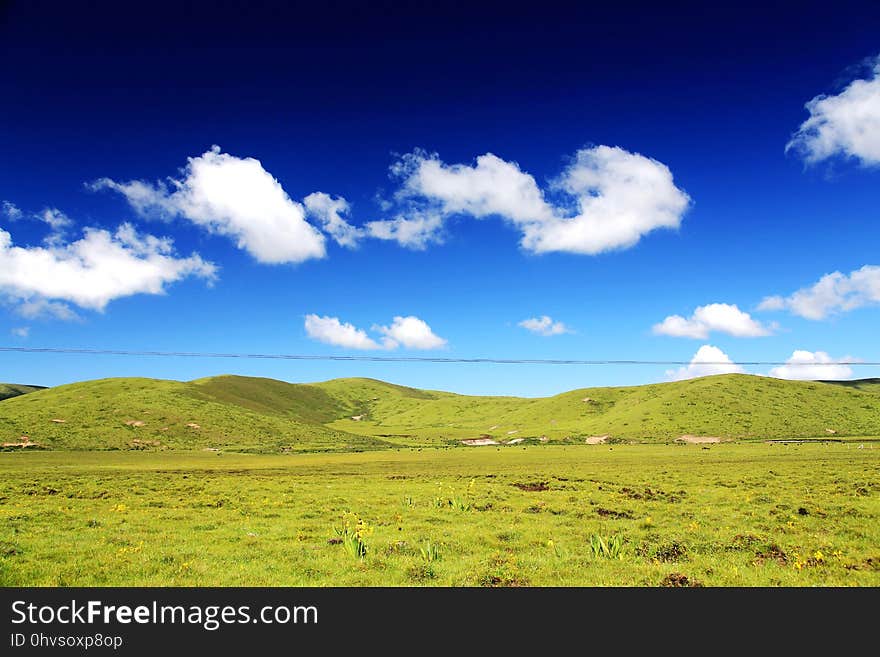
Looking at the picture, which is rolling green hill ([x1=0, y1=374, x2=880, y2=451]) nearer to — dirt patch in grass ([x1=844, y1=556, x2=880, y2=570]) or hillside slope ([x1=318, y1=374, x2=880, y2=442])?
hillside slope ([x1=318, y1=374, x2=880, y2=442])

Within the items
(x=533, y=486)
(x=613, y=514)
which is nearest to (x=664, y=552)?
(x=613, y=514)

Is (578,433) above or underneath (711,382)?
underneath

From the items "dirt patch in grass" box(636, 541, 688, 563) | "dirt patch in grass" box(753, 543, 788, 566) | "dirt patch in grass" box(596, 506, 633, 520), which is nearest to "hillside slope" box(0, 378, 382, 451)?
"dirt patch in grass" box(596, 506, 633, 520)

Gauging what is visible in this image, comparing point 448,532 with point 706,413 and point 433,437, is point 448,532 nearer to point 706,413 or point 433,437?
point 433,437

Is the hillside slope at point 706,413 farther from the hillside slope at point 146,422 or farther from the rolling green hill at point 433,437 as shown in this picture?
the hillside slope at point 146,422

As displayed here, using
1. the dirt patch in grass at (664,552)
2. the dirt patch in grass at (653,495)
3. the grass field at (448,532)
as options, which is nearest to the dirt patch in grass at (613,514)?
the grass field at (448,532)

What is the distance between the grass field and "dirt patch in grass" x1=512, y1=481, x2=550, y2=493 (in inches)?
6.4

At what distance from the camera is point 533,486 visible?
39438mm

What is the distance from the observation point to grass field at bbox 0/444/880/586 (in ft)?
55.2

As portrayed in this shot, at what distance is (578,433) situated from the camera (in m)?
127
